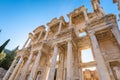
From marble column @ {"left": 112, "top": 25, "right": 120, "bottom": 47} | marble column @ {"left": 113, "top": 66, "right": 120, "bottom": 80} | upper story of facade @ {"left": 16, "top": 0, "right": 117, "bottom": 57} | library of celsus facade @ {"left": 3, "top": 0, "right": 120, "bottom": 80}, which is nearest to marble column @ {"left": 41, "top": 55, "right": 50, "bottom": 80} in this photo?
library of celsus facade @ {"left": 3, "top": 0, "right": 120, "bottom": 80}

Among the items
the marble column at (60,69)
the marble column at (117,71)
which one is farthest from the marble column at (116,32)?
the marble column at (60,69)

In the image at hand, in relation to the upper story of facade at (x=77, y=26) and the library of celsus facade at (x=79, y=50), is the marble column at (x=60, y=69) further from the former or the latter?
the upper story of facade at (x=77, y=26)

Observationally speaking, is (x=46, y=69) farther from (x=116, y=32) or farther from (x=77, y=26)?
(x=116, y=32)

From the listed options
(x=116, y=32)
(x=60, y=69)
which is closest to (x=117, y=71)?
(x=116, y=32)

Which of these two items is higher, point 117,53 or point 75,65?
point 117,53

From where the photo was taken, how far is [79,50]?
47.3 ft

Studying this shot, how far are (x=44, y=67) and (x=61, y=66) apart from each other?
120 inches

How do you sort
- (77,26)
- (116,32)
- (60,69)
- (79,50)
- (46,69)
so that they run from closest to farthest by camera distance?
(116,32)
(60,69)
(79,50)
(46,69)
(77,26)

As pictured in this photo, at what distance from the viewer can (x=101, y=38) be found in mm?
13000

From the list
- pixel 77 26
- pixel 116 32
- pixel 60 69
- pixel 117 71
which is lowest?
pixel 117 71

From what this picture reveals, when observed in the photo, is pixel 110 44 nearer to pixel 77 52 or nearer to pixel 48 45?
pixel 77 52

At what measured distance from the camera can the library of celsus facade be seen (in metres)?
9.91

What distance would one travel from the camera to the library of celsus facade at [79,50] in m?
9.91

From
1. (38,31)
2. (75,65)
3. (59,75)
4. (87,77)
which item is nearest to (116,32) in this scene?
(75,65)
